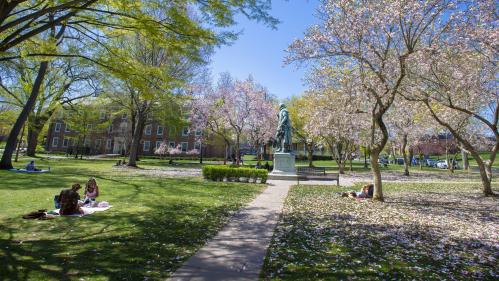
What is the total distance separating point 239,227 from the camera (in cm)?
744

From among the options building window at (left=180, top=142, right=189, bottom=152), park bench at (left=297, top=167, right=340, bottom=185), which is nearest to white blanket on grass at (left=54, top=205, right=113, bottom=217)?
park bench at (left=297, top=167, right=340, bottom=185)

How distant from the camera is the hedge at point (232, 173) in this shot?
61.6 ft

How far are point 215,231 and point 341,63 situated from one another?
11.0m

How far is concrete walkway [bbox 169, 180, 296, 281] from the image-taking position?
14.6 feet

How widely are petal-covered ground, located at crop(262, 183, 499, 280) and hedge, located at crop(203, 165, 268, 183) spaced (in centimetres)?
Answer: 755

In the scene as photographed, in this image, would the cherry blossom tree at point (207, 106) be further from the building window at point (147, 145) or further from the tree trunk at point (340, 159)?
the building window at point (147, 145)

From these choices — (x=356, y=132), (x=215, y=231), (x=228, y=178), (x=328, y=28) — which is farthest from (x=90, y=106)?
(x=215, y=231)

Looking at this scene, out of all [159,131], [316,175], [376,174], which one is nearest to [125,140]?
[159,131]

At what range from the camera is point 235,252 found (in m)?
5.50

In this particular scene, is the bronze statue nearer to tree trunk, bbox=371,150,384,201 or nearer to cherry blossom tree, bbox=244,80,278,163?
cherry blossom tree, bbox=244,80,278,163

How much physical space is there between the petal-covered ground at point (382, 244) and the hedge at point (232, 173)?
24.8 ft

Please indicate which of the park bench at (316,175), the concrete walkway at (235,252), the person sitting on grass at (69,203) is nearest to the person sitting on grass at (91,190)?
the person sitting on grass at (69,203)

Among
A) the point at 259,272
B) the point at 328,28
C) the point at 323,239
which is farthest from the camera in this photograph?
the point at 328,28

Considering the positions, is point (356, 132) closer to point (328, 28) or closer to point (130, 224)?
point (328, 28)
